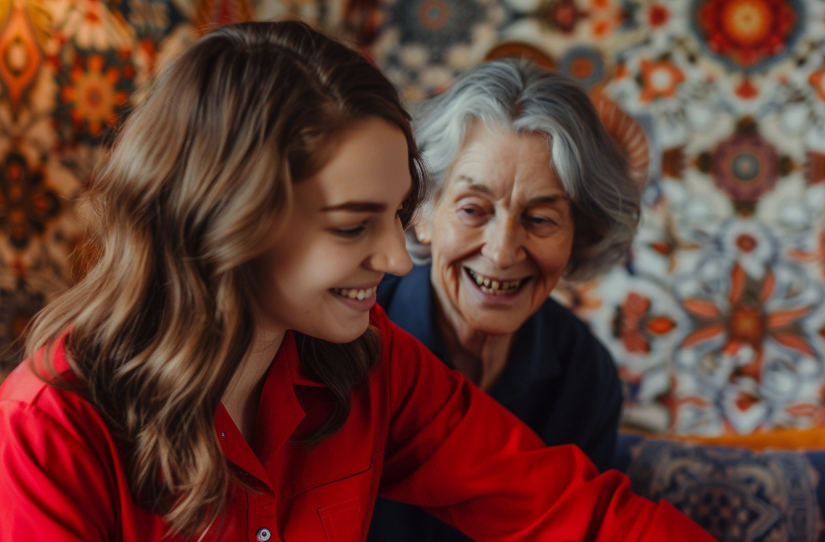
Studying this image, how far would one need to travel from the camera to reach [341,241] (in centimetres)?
77

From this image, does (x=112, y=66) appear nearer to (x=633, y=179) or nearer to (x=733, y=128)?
(x=633, y=179)

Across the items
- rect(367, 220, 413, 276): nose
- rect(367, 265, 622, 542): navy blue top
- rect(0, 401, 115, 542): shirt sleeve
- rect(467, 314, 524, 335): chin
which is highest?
rect(367, 220, 413, 276): nose

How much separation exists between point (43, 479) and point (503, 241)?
→ 0.73 m

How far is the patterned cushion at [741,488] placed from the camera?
4.13ft

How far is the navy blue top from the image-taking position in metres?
1.31

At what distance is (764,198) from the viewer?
1958 mm

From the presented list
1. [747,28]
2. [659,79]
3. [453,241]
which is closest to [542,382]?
[453,241]

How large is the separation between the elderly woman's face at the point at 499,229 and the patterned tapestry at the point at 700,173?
703 mm

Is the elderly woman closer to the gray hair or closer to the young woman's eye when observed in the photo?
the gray hair

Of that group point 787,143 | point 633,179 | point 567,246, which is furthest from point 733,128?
point 567,246

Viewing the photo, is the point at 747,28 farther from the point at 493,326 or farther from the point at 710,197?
the point at 493,326

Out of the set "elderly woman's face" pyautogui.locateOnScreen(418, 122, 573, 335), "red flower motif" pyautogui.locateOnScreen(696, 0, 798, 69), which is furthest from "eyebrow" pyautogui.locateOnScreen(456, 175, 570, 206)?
"red flower motif" pyautogui.locateOnScreen(696, 0, 798, 69)

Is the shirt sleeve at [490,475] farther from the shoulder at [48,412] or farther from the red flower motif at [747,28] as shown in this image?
the red flower motif at [747,28]

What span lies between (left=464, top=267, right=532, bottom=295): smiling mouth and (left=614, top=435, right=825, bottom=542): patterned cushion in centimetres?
45
